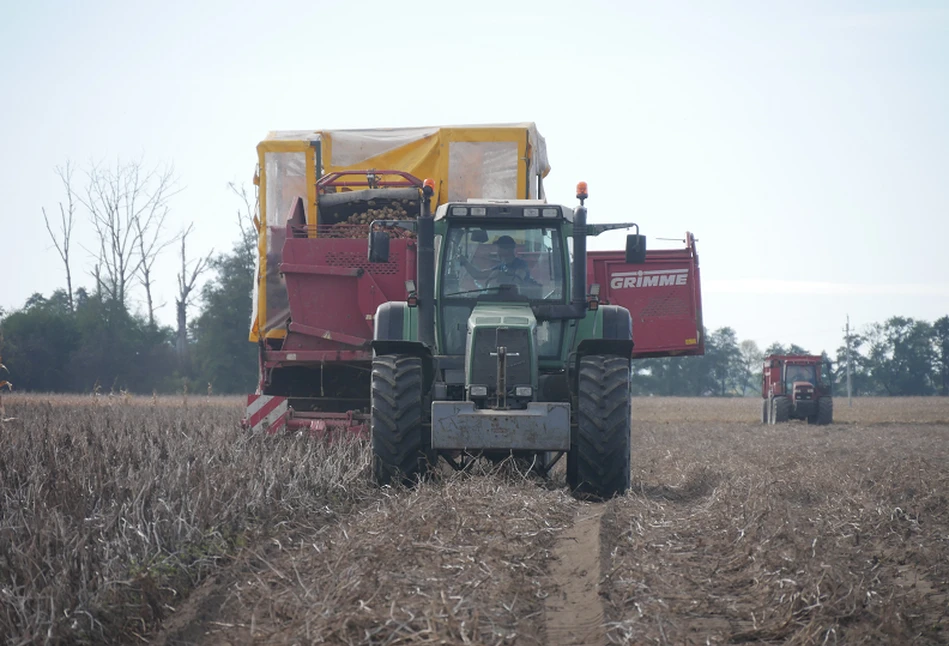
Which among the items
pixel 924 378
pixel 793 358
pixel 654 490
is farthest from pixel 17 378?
pixel 924 378

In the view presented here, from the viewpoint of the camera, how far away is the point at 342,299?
10.3 meters

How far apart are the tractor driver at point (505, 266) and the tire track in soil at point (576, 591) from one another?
287 centimetres

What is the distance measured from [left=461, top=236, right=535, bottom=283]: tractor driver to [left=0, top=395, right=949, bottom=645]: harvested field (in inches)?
66.6

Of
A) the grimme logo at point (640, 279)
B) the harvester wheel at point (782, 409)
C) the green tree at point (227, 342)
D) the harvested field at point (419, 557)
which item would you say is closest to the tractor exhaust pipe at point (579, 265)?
the harvested field at point (419, 557)

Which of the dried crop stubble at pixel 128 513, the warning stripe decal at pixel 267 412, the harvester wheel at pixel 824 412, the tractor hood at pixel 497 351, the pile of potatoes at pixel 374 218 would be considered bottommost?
the harvester wheel at pixel 824 412

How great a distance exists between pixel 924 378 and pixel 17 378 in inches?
2968

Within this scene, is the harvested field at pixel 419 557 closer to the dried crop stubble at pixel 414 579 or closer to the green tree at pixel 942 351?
the dried crop stubble at pixel 414 579

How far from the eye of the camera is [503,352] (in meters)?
8.11

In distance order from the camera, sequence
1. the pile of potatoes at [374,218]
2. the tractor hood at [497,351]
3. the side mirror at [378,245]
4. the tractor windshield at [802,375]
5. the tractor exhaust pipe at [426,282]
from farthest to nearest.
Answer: the tractor windshield at [802,375]
the pile of potatoes at [374,218]
the tractor exhaust pipe at [426,282]
the side mirror at [378,245]
the tractor hood at [497,351]

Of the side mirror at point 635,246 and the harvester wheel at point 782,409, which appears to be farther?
the harvester wheel at point 782,409

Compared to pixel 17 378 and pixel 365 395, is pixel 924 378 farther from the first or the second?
pixel 365 395

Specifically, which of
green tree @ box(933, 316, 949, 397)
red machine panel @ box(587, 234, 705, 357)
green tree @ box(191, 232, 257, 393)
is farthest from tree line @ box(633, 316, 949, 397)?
red machine panel @ box(587, 234, 705, 357)

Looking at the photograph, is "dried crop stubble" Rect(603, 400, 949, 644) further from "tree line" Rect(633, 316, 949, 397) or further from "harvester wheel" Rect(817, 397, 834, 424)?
"tree line" Rect(633, 316, 949, 397)

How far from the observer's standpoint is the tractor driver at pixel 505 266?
902 centimetres
